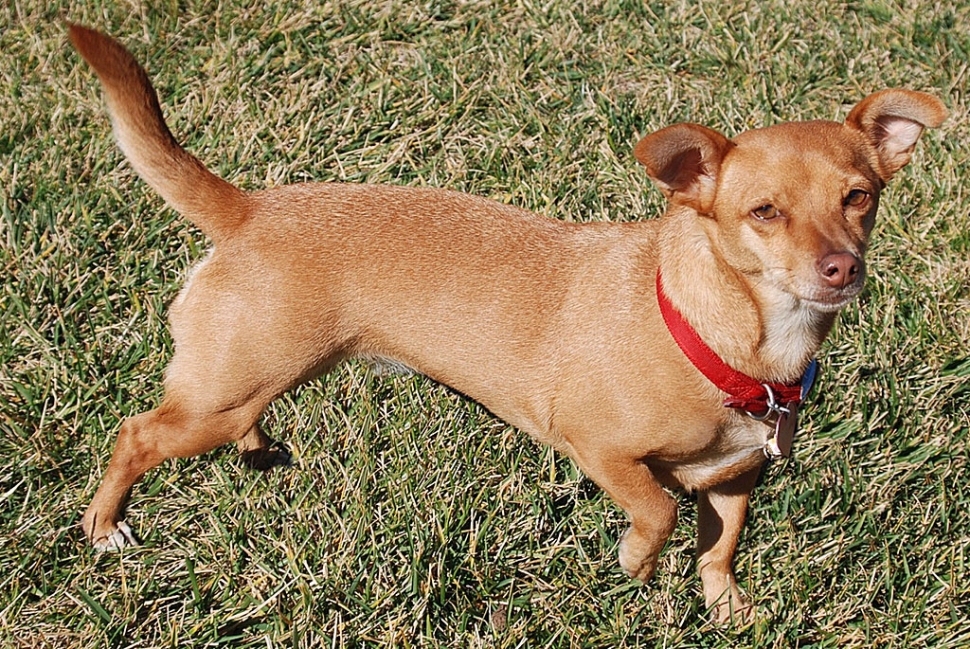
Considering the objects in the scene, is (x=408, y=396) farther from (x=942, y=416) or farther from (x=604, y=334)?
(x=942, y=416)

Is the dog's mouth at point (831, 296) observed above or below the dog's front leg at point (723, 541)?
above

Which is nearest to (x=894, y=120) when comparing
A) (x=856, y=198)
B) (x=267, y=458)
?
Answer: (x=856, y=198)

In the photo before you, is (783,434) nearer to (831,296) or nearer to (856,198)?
(831,296)

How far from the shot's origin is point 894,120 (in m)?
3.52

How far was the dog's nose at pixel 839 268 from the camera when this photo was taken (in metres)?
3.12

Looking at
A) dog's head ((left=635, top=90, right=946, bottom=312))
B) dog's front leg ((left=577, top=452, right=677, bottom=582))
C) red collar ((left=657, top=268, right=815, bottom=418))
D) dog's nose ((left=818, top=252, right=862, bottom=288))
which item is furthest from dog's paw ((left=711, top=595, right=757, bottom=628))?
dog's nose ((left=818, top=252, right=862, bottom=288))

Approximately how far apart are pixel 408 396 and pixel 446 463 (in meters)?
0.39

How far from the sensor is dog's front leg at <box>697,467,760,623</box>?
4164 mm

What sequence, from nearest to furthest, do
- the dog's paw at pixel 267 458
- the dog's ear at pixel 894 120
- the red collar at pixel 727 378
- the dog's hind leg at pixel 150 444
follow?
the dog's ear at pixel 894 120
the red collar at pixel 727 378
the dog's hind leg at pixel 150 444
the dog's paw at pixel 267 458

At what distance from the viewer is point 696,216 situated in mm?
3535

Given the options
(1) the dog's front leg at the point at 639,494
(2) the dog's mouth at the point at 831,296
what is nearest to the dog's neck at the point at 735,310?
(2) the dog's mouth at the point at 831,296

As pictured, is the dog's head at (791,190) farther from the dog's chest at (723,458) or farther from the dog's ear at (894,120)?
the dog's chest at (723,458)

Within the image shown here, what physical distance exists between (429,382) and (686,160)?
75.3 inches

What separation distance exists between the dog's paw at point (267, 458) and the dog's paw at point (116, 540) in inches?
21.9
